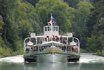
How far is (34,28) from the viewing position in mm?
138250

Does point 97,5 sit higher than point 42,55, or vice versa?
point 97,5

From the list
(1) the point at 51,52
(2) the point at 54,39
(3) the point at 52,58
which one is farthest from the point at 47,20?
(1) the point at 51,52

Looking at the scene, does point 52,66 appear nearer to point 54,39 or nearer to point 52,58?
point 52,58

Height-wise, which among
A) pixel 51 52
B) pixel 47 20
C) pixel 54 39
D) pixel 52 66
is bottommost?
pixel 52 66

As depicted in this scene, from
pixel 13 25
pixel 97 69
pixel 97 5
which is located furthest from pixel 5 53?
pixel 97 69

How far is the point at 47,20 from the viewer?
14688cm

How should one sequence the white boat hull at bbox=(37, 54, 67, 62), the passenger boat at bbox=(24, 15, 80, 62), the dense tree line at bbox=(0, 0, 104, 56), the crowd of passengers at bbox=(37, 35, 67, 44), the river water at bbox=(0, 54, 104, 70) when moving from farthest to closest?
the dense tree line at bbox=(0, 0, 104, 56)
the crowd of passengers at bbox=(37, 35, 67, 44)
the white boat hull at bbox=(37, 54, 67, 62)
the passenger boat at bbox=(24, 15, 80, 62)
the river water at bbox=(0, 54, 104, 70)

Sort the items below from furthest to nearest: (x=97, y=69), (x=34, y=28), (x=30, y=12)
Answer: (x=30, y=12), (x=34, y=28), (x=97, y=69)

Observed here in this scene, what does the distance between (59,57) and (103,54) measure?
3076cm

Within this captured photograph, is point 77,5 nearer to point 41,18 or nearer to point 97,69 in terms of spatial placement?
point 41,18

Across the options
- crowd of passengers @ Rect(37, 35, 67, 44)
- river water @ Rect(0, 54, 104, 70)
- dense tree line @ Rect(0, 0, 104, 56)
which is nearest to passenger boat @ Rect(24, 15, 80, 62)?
crowd of passengers @ Rect(37, 35, 67, 44)

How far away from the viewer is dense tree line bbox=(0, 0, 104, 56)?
10956 cm

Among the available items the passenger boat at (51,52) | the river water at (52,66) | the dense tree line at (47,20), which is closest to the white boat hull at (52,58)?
the passenger boat at (51,52)

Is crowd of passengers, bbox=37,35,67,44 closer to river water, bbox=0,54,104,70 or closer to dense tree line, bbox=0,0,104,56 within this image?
river water, bbox=0,54,104,70
